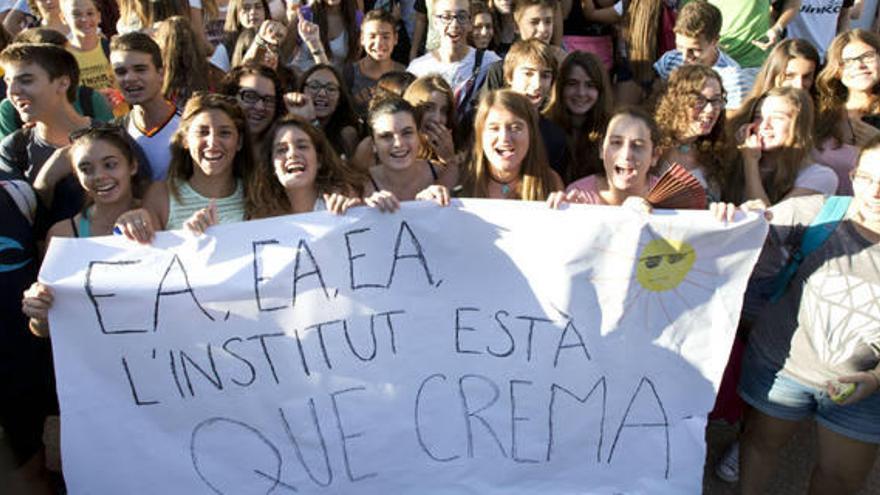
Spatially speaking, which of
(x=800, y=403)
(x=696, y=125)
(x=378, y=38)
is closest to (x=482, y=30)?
(x=378, y=38)

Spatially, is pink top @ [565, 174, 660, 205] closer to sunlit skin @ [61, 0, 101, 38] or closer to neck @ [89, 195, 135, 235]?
neck @ [89, 195, 135, 235]

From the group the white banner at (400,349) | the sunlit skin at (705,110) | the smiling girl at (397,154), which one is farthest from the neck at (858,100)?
the smiling girl at (397,154)

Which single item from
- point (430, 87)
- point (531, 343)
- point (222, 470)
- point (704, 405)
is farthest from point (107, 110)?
point (704, 405)

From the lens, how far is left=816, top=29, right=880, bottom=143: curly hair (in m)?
3.59

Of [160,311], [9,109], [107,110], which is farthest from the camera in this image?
[107,110]

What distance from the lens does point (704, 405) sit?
107 inches

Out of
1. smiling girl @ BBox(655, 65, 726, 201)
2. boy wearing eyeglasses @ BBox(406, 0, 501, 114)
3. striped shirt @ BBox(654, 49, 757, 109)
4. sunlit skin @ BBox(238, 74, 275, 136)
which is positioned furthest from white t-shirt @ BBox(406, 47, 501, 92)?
smiling girl @ BBox(655, 65, 726, 201)

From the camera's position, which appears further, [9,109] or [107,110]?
[107,110]

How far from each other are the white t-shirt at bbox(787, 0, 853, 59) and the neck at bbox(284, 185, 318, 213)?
4653mm

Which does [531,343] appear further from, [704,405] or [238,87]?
[238,87]

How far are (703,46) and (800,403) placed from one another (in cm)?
239

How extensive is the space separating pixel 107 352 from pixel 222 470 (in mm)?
591

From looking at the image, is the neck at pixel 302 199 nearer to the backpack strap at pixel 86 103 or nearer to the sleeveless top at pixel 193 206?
the sleeveless top at pixel 193 206

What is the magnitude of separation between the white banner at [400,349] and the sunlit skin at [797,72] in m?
1.69
